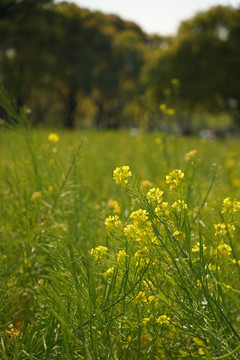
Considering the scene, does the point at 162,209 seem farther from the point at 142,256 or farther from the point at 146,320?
the point at 146,320

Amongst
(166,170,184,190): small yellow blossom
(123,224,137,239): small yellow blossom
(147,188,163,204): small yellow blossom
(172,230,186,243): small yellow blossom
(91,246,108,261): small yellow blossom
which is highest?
(166,170,184,190): small yellow blossom

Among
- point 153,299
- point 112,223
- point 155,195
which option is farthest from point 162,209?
point 153,299

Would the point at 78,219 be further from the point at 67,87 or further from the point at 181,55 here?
the point at 67,87

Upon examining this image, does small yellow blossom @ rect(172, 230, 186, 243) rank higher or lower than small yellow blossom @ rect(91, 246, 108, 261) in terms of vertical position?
higher

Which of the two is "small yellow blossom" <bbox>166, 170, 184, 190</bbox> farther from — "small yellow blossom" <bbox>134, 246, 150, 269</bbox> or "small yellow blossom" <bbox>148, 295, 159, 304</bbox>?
"small yellow blossom" <bbox>148, 295, 159, 304</bbox>

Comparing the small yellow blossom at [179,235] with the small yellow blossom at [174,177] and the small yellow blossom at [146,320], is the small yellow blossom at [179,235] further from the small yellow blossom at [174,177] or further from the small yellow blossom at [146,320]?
the small yellow blossom at [146,320]

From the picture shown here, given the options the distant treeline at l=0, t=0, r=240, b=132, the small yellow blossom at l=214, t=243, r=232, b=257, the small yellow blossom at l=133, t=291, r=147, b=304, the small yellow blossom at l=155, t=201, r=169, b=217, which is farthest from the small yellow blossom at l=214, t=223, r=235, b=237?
the distant treeline at l=0, t=0, r=240, b=132

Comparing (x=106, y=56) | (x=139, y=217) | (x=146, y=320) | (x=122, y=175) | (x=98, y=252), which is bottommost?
(x=146, y=320)

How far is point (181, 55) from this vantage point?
23.4m

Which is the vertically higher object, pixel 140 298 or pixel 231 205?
pixel 231 205

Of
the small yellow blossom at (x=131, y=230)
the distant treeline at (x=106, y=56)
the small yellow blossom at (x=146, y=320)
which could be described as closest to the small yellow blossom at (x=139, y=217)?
the small yellow blossom at (x=131, y=230)

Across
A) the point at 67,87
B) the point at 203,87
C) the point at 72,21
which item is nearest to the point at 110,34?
the point at 72,21

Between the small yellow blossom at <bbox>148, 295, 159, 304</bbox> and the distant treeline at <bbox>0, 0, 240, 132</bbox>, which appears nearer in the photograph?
the small yellow blossom at <bbox>148, 295, 159, 304</bbox>

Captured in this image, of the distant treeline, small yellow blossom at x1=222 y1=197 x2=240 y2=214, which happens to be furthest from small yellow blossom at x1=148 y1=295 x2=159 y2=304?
the distant treeline
